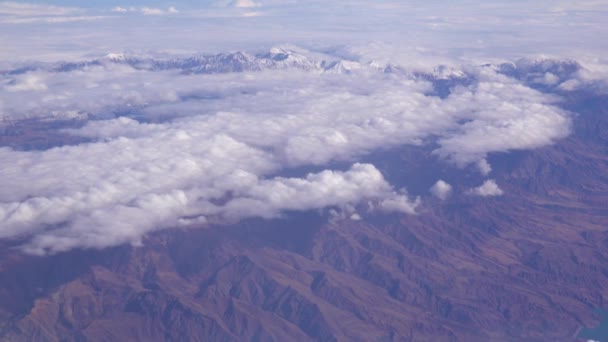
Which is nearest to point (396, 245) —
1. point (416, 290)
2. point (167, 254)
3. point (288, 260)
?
point (416, 290)

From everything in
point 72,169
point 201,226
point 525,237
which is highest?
point 72,169

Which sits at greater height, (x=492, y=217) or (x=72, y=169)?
(x=72, y=169)

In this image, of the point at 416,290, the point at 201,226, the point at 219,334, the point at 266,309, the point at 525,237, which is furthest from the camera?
the point at 525,237

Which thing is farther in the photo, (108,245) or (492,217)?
(492,217)

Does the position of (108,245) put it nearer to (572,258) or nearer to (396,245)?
(396,245)

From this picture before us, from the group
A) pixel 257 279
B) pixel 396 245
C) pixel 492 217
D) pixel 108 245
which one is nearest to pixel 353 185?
pixel 396 245

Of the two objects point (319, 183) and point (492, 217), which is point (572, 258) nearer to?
point (492, 217)

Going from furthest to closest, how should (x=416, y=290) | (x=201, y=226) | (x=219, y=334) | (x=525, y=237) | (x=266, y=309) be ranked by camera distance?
(x=525, y=237) → (x=201, y=226) → (x=416, y=290) → (x=266, y=309) → (x=219, y=334)
